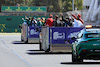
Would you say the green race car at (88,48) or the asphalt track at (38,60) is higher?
the green race car at (88,48)

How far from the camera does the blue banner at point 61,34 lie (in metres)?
20.5

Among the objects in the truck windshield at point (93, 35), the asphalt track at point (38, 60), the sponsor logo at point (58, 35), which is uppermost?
the truck windshield at point (93, 35)

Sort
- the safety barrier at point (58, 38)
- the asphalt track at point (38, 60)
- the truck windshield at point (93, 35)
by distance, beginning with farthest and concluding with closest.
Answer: the safety barrier at point (58, 38), the truck windshield at point (93, 35), the asphalt track at point (38, 60)

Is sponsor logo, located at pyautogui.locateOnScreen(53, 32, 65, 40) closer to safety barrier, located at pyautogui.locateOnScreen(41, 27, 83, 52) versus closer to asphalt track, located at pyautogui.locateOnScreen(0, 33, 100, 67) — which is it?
safety barrier, located at pyautogui.locateOnScreen(41, 27, 83, 52)

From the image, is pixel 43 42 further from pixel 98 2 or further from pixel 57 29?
pixel 98 2

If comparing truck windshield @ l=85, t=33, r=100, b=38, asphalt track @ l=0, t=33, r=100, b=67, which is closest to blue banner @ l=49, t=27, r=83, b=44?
asphalt track @ l=0, t=33, r=100, b=67

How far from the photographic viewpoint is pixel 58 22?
2267 centimetres

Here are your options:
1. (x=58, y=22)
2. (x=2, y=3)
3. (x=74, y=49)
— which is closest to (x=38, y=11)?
(x=2, y=3)

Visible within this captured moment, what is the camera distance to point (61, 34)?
20.7 metres

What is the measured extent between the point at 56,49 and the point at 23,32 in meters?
10.6

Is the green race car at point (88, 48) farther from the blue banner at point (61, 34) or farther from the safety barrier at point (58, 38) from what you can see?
the blue banner at point (61, 34)

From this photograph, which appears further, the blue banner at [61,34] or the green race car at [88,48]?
the blue banner at [61,34]

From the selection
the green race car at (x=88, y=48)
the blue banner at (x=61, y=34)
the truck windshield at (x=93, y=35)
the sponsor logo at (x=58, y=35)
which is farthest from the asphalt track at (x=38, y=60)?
the truck windshield at (x=93, y=35)

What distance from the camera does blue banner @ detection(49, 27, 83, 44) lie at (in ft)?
67.2
